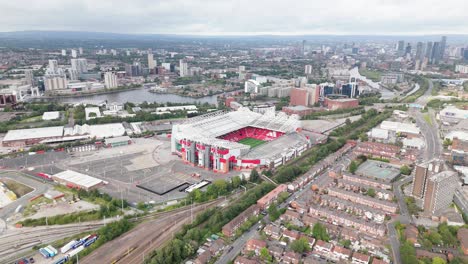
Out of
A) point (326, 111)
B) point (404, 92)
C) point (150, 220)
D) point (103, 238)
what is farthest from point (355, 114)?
point (103, 238)

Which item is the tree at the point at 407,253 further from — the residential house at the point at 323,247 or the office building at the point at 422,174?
the office building at the point at 422,174

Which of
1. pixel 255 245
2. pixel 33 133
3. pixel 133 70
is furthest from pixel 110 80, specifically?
pixel 255 245

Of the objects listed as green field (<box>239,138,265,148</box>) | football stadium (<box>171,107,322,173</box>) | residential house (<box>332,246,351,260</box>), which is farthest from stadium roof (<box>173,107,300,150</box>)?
residential house (<box>332,246,351,260</box>)

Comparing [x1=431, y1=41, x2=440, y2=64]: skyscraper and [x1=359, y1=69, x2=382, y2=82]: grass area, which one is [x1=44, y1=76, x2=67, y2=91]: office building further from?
[x1=431, y1=41, x2=440, y2=64]: skyscraper

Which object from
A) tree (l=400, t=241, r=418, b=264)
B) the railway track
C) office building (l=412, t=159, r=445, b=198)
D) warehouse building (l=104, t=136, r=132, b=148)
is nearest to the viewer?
tree (l=400, t=241, r=418, b=264)

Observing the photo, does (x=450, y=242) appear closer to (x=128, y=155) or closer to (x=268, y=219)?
(x=268, y=219)

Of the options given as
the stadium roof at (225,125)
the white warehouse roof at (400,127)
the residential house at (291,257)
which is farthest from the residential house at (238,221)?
the white warehouse roof at (400,127)
